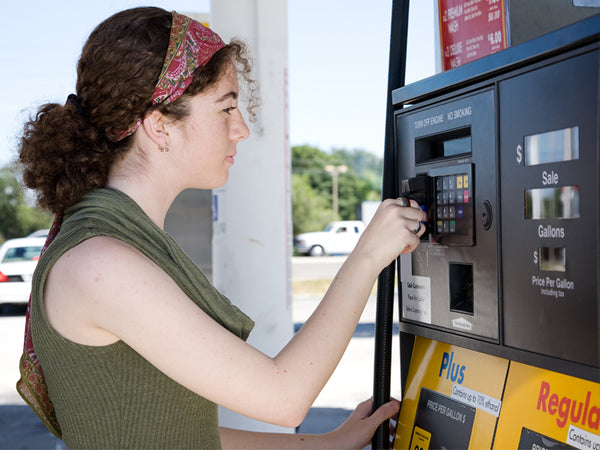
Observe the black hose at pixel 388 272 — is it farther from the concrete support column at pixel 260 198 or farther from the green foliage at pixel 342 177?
the green foliage at pixel 342 177

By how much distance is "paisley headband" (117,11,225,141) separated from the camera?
1.24 m

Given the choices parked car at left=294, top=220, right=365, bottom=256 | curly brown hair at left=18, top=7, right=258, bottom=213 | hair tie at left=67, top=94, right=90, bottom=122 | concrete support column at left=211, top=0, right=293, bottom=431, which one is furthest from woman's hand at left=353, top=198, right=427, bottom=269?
parked car at left=294, top=220, right=365, bottom=256

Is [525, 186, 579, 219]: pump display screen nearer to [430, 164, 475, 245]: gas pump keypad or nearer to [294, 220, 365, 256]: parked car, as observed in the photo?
[430, 164, 475, 245]: gas pump keypad

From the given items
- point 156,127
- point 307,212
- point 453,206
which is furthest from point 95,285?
point 307,212

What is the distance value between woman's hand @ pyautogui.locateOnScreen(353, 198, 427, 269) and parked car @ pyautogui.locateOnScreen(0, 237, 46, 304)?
8.10m

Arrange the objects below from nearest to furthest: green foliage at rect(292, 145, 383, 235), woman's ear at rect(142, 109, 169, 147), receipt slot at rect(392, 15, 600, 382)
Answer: receipt slot at rect(392, 15, 600, 382)
woman's ear at rect(142, 109, 169, 147)
green foliage at rect(292, 145, 383, 235)

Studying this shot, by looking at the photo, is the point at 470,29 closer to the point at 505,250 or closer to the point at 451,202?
the point at 451,202

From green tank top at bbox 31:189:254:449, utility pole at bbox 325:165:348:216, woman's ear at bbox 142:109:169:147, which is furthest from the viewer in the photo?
utility pole at bbox 325:165:348:216

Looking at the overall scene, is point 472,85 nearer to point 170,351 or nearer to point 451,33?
point 451,33

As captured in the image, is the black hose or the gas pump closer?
the gas pump

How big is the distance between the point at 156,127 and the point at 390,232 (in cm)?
49

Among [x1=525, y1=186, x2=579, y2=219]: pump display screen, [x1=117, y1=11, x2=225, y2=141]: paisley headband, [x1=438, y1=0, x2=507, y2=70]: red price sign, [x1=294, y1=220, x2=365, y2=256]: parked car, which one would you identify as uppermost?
[x1=438, y1=0, x2=507, y2=70]: red price sign

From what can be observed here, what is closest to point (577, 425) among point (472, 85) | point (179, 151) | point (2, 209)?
point (472, 85)

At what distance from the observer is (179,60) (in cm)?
125
